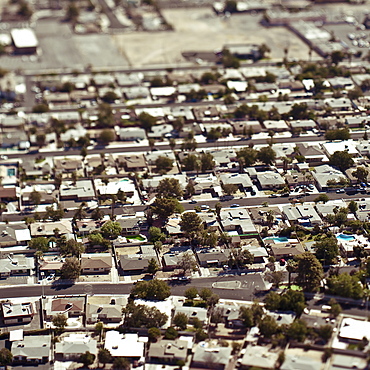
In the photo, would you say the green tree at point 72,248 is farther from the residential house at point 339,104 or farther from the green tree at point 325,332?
the residential house at point 339,104

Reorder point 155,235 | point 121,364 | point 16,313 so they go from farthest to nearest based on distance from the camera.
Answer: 1. point 155,235
2. point 16,313
3. point 121,364

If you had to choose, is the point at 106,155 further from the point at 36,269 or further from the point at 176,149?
the point at 36,269

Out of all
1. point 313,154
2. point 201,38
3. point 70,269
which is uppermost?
point 70,269

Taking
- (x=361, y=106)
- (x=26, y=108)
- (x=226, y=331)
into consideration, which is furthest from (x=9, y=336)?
(x=361, y=106)

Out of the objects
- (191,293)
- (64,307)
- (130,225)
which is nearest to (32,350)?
(64,307)

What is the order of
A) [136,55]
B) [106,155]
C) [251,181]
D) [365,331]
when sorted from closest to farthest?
[365,331], [251,181], [106,155], [136,55]

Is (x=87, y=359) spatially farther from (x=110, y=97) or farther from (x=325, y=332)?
(x=110, y=97)

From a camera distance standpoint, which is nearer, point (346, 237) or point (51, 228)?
point (346, 237)
